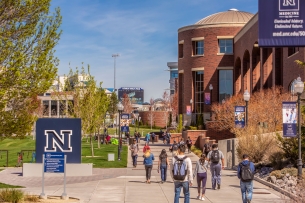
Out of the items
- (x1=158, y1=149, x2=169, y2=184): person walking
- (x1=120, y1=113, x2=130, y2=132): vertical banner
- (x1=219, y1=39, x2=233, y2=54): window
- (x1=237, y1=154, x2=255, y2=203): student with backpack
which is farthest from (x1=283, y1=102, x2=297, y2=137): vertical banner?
(x1=219, y1=39, x2=233, y2=54): window

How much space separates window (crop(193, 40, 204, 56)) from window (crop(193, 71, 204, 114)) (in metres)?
2.80

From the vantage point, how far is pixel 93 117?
41656mm

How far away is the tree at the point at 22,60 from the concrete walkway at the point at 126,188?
369 cm

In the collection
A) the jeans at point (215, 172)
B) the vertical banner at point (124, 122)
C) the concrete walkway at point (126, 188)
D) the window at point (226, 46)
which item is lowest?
the concrete walkway at point (126, 188)

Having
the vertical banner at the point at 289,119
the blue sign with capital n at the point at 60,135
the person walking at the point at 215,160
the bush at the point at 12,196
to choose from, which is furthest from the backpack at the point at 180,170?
the vertical banner at the point at 289,119

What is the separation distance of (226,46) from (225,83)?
5.05 metres

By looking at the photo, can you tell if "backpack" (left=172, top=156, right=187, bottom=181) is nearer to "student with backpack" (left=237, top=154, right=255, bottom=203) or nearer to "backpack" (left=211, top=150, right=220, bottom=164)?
"student with backpack" (left=237, top=154, right=255, bottom=203)

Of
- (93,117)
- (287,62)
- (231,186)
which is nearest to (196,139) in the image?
(287,62)

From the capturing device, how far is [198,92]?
3103 inches

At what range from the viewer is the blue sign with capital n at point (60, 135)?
20.4 meters

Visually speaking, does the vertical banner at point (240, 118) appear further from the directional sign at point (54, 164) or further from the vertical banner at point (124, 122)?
the directional sign at point (54, 164)

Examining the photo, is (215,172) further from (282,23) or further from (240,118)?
(240,118)

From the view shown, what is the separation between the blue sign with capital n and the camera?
20391 mm

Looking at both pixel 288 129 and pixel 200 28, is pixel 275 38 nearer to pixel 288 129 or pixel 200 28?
pixel 288 129
